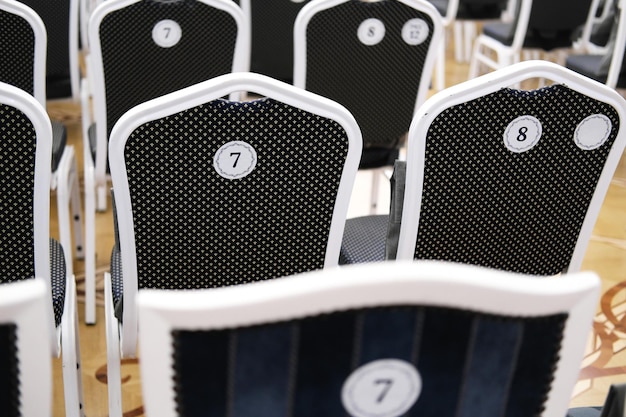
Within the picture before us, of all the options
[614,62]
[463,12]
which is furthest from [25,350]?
[463,12]

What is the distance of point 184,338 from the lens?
→ 0.94 m

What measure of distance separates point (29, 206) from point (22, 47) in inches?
36.1

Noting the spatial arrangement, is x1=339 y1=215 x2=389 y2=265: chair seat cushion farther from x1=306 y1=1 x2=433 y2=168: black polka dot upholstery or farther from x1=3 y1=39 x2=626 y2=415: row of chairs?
x1=306 y1=1 x2=433 y2=168: black polka dot upholstery

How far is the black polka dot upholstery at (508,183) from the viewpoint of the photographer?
1849 millimetres

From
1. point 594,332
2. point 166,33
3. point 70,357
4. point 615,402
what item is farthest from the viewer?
point 594,332

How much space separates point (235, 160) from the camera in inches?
69.1

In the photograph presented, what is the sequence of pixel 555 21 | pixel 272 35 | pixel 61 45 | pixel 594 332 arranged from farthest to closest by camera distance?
pixel 555 21 → pixel 272 35 → pixel 61 45 → pixel 594 332

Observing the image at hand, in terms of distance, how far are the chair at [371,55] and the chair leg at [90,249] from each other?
2.70 feet

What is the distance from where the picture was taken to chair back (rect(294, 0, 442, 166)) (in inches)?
109

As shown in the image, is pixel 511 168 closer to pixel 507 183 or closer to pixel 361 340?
pixel 507 183

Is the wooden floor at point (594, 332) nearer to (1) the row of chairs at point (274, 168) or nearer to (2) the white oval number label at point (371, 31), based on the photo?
(1) the row of chairs at point (274, 168)

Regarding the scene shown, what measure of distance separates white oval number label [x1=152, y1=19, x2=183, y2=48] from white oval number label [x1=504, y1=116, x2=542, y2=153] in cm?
126

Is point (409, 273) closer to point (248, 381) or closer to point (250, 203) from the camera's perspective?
point (248, 381)

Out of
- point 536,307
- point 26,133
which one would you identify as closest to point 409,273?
point 536,307
